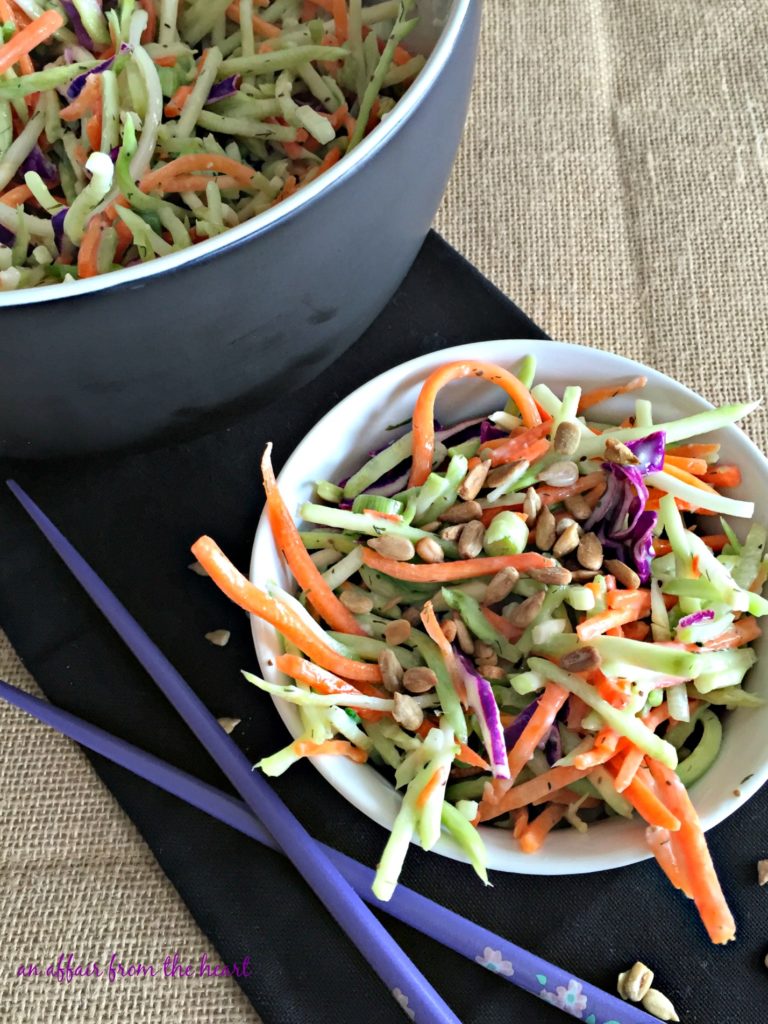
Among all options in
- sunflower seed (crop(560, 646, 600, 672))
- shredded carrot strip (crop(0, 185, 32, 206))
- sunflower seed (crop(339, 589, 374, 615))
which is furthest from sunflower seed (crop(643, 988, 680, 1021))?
shredded carrot strip (crop(0, 185, 32, 206))

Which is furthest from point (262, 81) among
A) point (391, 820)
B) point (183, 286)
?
point (391, 820)

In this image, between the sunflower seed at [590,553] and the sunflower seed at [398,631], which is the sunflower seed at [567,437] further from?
the sunflower seed at [398,631]

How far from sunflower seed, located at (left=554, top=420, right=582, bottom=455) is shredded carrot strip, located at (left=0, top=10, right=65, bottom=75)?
1.51 feet

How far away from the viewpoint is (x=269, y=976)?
24.4 inches

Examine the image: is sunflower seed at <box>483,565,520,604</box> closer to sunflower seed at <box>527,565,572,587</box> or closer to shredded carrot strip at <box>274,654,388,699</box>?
sunflower seed at <box>527,565,572,587</box>

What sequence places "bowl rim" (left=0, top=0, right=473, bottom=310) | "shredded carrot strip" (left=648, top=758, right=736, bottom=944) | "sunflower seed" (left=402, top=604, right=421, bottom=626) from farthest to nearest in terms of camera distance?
"sunflower seed" (left=402, top=604, right=421, bottom=626)
"shredded carrot strip" (left=648, top=758, right=736, bottom=944)
"bowl rim" (left=0, top=0, right=473, bottom=310)

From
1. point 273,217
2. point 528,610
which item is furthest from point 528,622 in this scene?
point 273,217

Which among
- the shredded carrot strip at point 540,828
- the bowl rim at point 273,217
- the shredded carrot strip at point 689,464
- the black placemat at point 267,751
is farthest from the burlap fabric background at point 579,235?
the bowl rim at point 273,217

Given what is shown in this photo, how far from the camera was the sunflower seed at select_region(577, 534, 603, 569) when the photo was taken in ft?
2.12

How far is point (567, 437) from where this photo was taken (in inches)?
26.5

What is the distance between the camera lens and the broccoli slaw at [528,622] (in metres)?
0.60

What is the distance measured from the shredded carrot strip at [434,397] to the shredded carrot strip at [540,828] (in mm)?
263

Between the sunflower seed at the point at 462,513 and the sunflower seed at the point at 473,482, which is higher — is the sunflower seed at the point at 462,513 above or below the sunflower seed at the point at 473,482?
below

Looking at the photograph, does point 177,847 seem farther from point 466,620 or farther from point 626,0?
point 626,0
